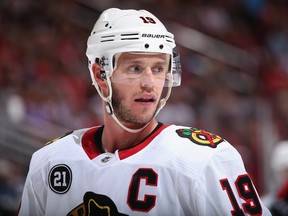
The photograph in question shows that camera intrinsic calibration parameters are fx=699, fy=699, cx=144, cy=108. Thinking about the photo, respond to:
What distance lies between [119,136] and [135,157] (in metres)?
0.19

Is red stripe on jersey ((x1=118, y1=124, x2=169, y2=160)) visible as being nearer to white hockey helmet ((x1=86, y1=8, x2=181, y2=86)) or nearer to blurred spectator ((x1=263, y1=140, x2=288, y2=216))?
white hockey helmet ((x1=86, y1=8, x2=181, y2=86))

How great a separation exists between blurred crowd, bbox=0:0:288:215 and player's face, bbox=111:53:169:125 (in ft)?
9.78

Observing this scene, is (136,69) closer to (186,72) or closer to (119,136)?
(119,136)

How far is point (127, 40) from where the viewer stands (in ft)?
8.21

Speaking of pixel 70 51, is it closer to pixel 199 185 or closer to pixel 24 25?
pixel 24 25

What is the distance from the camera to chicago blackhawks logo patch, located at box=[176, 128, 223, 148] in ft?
8.00

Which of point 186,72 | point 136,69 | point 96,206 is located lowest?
point 186,72

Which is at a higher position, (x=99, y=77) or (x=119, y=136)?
(x=99, y=77)

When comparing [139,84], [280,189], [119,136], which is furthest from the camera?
[280,189]

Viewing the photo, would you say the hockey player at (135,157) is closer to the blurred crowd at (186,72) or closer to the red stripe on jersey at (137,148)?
the red stripe on jersey at (137,148)

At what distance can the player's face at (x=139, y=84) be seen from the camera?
2.50 meters

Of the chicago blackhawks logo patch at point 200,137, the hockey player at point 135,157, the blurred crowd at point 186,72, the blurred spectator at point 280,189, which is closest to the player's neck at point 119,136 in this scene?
the hockey player at point 135,157

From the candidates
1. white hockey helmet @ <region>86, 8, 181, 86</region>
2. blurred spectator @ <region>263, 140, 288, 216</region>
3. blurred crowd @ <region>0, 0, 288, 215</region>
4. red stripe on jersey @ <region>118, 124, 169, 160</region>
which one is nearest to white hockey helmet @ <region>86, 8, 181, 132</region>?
white hockey helmet @ <region>86, 8, 181, 86</region>

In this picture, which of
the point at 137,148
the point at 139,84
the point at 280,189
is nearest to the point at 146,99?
the point at 139,84
